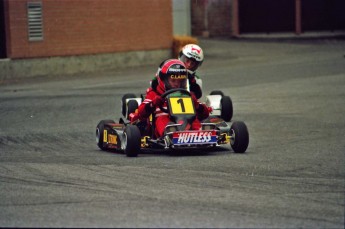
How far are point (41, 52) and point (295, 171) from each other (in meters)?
16.4

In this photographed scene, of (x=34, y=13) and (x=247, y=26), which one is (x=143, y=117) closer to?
(x=34, y=13)

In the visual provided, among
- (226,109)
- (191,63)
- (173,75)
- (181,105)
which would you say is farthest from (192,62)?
(226,109)

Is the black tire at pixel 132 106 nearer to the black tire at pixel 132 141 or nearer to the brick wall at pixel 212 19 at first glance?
the black tire at pixel 132 141

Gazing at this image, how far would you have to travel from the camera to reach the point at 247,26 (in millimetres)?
36844

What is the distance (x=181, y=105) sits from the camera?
40.5 feet

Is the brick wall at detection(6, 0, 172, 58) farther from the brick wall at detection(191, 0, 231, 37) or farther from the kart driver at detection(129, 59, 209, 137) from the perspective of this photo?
the kart driver at detection(129, 59, 209, 137)

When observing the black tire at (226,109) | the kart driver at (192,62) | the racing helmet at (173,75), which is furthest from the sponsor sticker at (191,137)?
the black tire at (226,109)

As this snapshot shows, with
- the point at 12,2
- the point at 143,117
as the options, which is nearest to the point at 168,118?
the point at 143,117

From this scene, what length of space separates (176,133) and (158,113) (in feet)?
2.75

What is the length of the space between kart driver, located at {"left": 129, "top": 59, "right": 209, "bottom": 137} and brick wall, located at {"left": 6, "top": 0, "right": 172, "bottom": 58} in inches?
512

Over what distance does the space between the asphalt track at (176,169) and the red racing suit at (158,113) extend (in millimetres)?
397

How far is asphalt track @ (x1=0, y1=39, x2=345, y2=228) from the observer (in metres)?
7.89

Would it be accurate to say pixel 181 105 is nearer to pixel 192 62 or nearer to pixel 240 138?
pixel 240 138

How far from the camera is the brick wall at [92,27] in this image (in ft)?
83.9
